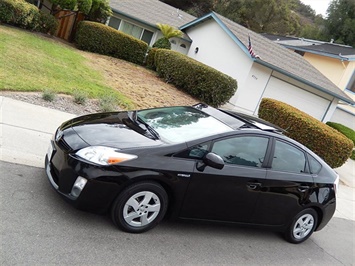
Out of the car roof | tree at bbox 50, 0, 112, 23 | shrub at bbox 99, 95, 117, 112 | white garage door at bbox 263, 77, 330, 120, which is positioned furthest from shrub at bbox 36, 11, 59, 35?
the car roof

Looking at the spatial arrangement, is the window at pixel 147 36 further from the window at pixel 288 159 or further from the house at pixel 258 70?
the window at pixel 288 159

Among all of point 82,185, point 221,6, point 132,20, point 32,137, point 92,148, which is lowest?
point 32,137

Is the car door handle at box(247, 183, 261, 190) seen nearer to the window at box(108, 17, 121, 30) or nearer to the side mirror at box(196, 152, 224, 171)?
the side mirror at box(196, 152, 224, 171)

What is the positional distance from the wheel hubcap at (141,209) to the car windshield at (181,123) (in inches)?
29.6

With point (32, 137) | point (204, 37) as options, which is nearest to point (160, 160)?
point (32, 137)

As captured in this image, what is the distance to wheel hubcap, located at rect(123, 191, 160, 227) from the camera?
4074 millimetres

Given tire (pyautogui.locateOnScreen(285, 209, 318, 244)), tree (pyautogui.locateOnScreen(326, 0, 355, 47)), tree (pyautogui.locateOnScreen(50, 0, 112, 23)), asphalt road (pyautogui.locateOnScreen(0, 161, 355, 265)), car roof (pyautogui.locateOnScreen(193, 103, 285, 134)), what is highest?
tree (pyautogui.locateOnScreen(326, 0, 355, 47))

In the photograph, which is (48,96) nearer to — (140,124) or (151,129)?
(140,124)

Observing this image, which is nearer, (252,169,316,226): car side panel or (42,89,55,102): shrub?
(252,169,316,226): car side panel

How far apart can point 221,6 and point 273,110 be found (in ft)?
A: 109

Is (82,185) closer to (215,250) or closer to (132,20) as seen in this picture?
(215,250)

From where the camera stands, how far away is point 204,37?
20438 mm

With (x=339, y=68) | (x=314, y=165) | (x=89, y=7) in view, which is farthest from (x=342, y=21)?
(x=314, y=165)

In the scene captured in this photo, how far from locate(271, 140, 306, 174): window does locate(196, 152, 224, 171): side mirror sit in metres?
1.09
